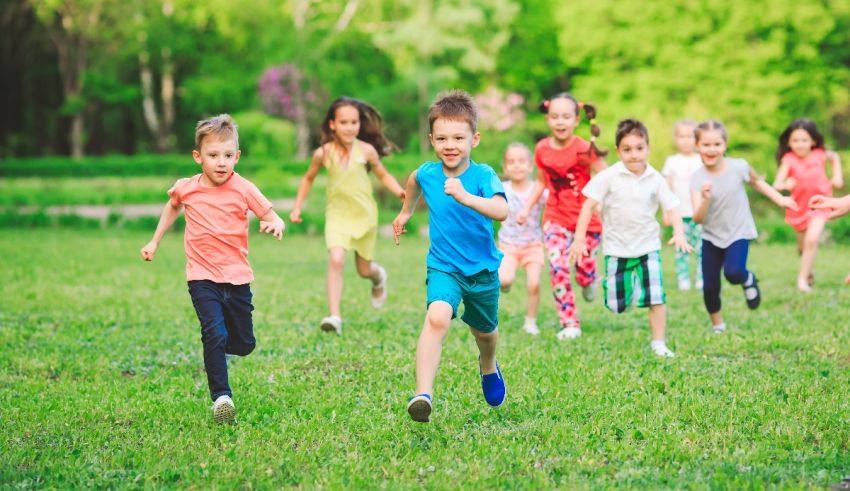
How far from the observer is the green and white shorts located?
26.8 ft

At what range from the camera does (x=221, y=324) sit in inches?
248

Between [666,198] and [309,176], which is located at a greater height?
[309,176]

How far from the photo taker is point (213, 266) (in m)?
6.41

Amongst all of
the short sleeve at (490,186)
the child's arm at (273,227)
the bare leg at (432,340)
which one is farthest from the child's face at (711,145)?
the child's arm at (273,227)

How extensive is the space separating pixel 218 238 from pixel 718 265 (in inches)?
192

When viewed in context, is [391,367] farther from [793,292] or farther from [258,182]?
[258,182]

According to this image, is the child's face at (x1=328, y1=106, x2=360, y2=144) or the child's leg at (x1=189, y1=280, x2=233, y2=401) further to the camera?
the child's face at (x1=328, y1=106, x2=360, y2=144)

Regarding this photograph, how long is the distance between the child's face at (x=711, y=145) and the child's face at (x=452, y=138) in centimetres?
373

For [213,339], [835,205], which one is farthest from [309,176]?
[835,205]

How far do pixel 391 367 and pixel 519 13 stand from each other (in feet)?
138

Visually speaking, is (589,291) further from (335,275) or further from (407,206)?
(407,206)

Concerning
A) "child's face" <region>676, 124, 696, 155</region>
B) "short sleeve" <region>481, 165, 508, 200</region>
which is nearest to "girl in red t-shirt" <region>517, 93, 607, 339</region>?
"short sleeve" <region>481, 165, 508, 200</region>

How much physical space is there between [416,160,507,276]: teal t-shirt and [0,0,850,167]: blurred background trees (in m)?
27.4

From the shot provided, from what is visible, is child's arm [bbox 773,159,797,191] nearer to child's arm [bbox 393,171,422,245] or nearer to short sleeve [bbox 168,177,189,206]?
child's arm [bbox 393,171,422,245]
